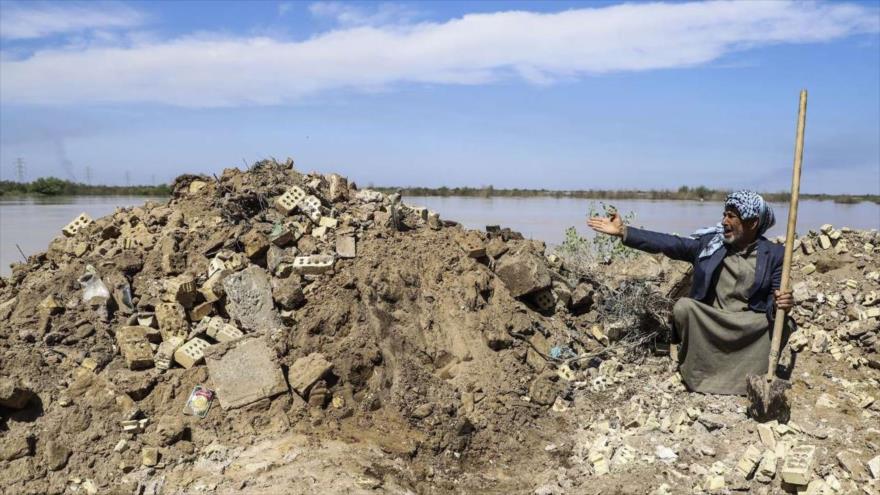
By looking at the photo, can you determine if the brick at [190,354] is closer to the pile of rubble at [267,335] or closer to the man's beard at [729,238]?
the pile of rubble at [267,335]

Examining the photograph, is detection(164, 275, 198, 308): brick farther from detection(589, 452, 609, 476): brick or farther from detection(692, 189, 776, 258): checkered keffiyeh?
detection(692, 189, 776, 258): checkered keffiyeh

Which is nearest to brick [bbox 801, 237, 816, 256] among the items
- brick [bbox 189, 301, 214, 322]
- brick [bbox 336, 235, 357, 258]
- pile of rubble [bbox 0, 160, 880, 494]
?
pile of rubble [bbox 0, 160, 880, 494]

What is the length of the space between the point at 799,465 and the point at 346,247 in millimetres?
3615

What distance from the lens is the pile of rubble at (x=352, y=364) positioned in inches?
167

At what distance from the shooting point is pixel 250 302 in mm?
5203

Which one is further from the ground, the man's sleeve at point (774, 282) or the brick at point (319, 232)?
the brick at point (319, 232)

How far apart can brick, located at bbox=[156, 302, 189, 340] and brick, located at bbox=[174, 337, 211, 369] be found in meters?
0.23

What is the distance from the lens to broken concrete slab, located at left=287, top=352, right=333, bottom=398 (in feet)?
15.3

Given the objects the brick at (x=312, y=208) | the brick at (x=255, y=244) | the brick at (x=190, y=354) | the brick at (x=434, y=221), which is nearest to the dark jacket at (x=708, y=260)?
the brick at (x=434, y=221)

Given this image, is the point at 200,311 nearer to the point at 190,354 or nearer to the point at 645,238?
the point at 190,354

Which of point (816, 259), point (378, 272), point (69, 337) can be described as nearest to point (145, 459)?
point (69, 337)

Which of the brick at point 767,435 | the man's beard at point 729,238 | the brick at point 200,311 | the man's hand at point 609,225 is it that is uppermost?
the man's hand at point 609,225

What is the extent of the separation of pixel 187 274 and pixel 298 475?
2.32 m

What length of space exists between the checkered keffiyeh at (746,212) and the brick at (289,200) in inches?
139
